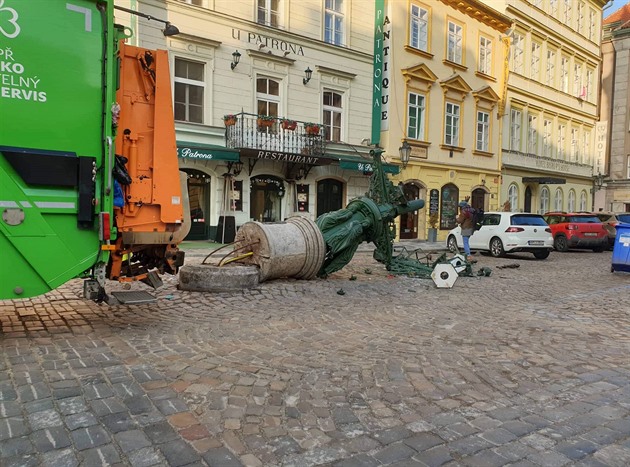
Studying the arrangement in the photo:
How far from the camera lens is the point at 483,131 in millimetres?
27328

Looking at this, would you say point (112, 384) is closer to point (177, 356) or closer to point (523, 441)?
point (177, 356)

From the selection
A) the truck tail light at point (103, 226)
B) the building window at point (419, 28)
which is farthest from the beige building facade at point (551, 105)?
the truck tail light at point (103, 226)

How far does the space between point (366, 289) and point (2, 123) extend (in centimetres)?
601

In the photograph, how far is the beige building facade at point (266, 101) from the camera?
16281 millimetres

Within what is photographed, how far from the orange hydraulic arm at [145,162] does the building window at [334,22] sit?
15967 mm

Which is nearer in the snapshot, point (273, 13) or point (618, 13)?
point (273, 13)

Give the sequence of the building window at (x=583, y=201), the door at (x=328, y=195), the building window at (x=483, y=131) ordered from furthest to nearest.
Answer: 1. the building window at (x=583, y=201)
2. the building window at (x=483, y=131)
3. the door at (x=328, y=195)

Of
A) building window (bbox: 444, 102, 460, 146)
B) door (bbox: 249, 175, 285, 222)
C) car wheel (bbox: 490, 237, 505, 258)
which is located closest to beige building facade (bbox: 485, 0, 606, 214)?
building window (bbox: 444, 102, 460, 146)

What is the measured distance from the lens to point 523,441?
3104 millimetres

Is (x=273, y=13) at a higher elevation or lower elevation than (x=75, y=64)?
higher

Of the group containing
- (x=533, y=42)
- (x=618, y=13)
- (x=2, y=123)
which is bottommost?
(x=2, y=123)

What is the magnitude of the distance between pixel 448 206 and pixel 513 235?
9576mm

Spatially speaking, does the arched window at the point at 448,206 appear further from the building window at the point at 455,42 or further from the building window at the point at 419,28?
the building window at the point at 419,28

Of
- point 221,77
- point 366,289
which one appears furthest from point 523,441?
point 221,77
